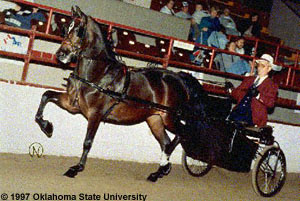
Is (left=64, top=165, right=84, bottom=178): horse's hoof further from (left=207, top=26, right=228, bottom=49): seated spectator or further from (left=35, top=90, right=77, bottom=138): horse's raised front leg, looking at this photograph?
(left=207, top=26, right=228, bottom=49): seated spectator

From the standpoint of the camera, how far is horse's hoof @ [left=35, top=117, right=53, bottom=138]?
5926 millimetres

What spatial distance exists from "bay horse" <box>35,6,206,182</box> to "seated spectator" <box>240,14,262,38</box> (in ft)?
26.3

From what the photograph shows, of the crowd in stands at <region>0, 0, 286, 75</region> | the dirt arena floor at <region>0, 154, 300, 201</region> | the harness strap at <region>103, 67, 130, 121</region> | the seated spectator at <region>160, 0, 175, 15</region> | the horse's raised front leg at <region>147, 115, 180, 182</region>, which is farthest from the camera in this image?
the seated spectator at <region>160, 0, 175, 15</region>

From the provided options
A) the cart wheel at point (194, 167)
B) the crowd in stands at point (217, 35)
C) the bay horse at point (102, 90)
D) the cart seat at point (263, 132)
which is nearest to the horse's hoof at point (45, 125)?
the bay horse at point (102, 90)

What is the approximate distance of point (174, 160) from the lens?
784 cm

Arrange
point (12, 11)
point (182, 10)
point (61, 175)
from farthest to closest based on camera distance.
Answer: point (182, 10), point (12, 11), point (61, 175)

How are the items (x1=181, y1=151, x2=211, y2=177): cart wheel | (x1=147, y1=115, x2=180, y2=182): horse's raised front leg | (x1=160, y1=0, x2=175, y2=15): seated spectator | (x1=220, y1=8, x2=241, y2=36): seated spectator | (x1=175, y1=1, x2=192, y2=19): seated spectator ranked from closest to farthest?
(x1=147, y1=115, x2=180, y2=182): horse's raised front leg
(x1=181, y1=151, x2=211, y2=177): cart wheel
(x1=160, y1=0, x2=175, y2=15): seated spectator
(x1=175, y1=1, x2=192, y2=19): seated spectator
(x1=220, y1=8, x2=241, y2=36): seated spectator

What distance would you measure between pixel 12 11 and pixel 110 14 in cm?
244

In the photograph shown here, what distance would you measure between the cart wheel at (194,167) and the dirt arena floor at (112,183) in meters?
0.10

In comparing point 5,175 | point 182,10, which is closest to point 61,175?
point 5,175

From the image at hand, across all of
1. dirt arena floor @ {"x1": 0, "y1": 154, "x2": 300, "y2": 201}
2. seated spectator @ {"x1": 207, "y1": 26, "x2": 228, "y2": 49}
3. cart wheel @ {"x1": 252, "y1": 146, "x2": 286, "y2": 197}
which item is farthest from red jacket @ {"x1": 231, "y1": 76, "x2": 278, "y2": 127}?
seated spectator @ {"x1": 207, "y1": 26, "x2": 228, "y2": 49}

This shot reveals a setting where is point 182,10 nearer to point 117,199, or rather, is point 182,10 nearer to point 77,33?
point 77,33

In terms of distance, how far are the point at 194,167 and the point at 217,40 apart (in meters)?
4.68

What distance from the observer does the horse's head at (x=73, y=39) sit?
5.32 m
